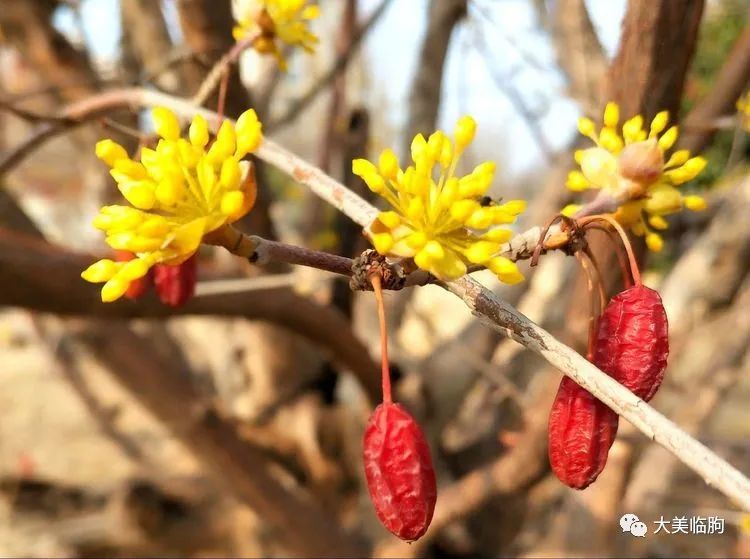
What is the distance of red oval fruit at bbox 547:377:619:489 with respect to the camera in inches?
18.2

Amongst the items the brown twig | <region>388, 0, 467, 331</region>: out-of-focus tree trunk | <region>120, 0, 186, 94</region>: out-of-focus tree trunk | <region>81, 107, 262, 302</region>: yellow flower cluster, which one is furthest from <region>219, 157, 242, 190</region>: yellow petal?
the brown twig

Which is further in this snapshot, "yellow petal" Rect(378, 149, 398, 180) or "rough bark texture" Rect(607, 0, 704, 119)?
"rough bark texture" Rect(607, 0, 704, 119)

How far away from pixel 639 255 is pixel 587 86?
1.55 feet

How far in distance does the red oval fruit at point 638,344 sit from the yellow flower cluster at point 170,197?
268 millimetres

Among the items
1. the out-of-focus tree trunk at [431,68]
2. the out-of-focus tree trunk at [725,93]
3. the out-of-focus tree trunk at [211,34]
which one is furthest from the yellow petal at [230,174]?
the out-of-focus tree trunk at [431,68]

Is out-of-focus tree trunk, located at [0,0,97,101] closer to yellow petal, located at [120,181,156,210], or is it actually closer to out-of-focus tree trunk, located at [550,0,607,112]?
out-of-focus tree trunk, located at [550,0,607,112]

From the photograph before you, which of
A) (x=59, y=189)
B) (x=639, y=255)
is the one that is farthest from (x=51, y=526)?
(x=59, y=189)

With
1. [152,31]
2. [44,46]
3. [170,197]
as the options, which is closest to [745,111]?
[170,197]

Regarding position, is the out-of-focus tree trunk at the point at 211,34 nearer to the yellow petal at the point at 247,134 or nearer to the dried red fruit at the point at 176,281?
the dried red fruit at the point at 176,281

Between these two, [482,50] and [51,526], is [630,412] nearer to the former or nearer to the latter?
[482,50]

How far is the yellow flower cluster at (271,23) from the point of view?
28.2 inches

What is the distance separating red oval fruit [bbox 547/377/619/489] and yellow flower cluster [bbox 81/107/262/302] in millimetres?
259

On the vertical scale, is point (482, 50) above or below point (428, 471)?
above

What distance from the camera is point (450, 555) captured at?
1.75 m
